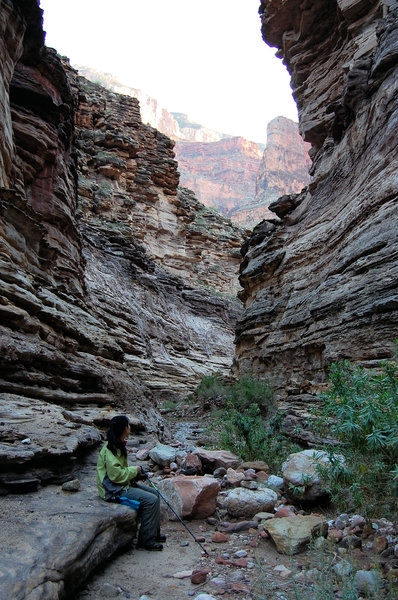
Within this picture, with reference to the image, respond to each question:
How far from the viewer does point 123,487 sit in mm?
3635

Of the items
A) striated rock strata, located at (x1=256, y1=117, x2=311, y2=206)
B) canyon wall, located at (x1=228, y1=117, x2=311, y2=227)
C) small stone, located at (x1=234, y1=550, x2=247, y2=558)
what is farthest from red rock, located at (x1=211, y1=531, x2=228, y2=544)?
striated rock strata, located at (x1=256, y1=117, x2=311, y2=206)

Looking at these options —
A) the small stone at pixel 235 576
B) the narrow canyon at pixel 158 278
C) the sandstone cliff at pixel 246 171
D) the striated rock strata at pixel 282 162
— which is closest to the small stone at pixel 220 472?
the narrow canyon at pixel 158 278

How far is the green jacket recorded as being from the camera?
11.7 feet

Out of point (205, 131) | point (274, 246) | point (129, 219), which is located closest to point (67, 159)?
point (274, 246)

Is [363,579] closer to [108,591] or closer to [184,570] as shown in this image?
[184,570]

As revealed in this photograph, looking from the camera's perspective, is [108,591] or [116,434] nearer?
[108,591]

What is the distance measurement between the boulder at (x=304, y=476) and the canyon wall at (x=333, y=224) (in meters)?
4.35

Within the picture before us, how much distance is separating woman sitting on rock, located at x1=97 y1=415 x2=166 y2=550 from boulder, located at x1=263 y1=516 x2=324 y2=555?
39.9 inches

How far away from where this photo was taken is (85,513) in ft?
10.1

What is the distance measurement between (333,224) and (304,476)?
1020cm

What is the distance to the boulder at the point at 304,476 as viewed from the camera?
13.1ft

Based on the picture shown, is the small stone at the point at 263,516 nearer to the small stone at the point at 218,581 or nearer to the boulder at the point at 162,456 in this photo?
the small stone at the point at 218,581

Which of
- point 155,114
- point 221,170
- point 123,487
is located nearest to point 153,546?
point 123,487

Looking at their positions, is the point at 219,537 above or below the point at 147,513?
below
